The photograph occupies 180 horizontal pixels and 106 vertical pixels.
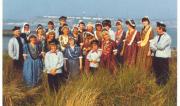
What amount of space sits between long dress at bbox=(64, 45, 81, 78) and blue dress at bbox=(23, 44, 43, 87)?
0.20 meters

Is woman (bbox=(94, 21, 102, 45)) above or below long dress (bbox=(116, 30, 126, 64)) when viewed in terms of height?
above

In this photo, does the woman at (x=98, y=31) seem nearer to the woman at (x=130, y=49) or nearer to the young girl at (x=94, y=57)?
the young girl at (x=94, y=57)

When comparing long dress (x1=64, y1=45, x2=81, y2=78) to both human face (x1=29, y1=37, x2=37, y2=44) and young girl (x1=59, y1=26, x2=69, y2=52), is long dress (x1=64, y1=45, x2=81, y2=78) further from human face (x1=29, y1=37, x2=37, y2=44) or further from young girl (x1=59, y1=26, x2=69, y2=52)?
human face (x1=29, y1=37, x2=37, y2=44)

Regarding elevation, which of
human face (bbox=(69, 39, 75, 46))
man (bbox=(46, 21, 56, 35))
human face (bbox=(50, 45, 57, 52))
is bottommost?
human face (bbox=(50, 45, 57, 52))

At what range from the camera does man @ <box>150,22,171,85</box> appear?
11.9ft

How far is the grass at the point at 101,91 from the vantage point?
3.64 m

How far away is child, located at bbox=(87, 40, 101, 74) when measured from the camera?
12.1 ft

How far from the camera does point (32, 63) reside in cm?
368

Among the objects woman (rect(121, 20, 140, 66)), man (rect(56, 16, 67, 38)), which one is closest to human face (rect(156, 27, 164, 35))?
woman (rect(121, 20, 140, 66))

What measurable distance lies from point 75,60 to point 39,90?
13.5 inches

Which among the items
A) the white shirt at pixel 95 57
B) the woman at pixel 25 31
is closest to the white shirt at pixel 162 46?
the white shirt at pixel 95 57

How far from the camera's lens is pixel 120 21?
12.0 feet

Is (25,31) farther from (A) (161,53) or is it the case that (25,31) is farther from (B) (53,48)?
(A) (161,53)

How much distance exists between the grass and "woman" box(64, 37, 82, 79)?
68 millimetres
